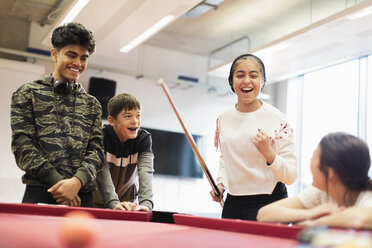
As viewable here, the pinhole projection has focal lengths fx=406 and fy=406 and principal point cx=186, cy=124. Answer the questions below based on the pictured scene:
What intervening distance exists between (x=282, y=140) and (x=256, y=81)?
0.36 meters

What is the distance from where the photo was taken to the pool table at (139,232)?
0.95 metres

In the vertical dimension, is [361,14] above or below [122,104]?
above

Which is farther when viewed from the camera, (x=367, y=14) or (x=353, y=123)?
(x=353, y=123)

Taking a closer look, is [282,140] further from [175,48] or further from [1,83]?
[175,48]

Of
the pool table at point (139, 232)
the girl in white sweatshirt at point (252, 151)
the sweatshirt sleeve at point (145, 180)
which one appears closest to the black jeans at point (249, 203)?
the girl in white sweatshirt at point (252, 151)

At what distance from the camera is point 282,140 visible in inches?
81.3

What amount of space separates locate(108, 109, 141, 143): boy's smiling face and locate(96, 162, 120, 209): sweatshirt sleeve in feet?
0.73

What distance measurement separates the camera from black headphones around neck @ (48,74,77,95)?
2.01m

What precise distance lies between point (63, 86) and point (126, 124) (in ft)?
1.67

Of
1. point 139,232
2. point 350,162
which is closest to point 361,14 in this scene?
point 350,162

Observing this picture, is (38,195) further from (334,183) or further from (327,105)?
(327,105)

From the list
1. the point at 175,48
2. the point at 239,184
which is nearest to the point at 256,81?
the point at 239,184

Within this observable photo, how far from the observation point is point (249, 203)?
6.66ft

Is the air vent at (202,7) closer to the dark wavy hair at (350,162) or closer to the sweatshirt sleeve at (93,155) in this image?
the sweatshirt sleeve at (93,155)
